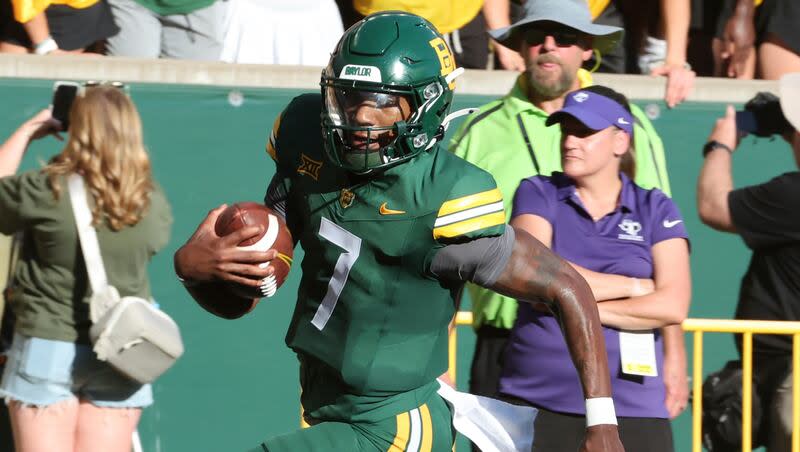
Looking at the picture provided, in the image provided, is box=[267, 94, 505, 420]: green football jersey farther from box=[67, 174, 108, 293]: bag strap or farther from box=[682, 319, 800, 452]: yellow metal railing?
box=[682, 319, 800, 452]: yellow metal railing

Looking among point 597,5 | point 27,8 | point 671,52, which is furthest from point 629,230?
point 27,8

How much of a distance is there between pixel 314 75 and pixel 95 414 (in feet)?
6.34

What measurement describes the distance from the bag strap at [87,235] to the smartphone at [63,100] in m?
0.60

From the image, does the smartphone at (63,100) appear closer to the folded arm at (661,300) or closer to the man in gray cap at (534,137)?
the man in gray cap at (534,137)

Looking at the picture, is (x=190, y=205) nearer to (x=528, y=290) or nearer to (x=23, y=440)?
(x=23, y=440)

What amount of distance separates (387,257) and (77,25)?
11.7 ft

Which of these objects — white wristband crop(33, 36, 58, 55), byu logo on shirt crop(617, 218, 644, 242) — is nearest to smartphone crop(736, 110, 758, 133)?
byu logo on shirt crop(617, 218, 644, 242)

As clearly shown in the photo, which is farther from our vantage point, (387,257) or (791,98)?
(791,98)

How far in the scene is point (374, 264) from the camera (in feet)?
13.2

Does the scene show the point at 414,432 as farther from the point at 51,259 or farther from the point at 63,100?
the point at 63,100

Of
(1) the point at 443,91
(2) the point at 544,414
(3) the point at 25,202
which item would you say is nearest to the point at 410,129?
(1) the point at 443,91

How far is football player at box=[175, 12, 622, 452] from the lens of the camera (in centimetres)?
393

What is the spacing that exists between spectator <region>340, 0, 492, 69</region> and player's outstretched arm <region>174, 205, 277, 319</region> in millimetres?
3133

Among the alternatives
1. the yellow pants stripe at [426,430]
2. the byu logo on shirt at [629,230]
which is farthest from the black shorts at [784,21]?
the yellow pants stripe at [426,430]
